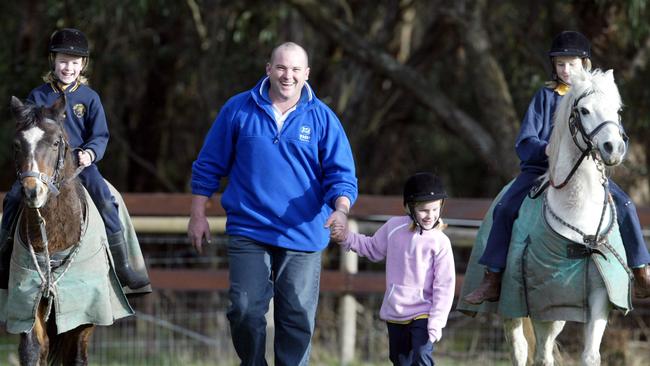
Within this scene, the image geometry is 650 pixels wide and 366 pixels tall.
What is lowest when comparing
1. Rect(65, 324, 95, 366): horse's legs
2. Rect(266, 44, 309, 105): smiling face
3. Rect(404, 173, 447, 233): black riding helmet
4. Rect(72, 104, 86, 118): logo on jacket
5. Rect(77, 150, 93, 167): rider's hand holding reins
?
Rect(65, 324, 95, 366): horse's legs

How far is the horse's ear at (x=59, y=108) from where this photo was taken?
258 inches

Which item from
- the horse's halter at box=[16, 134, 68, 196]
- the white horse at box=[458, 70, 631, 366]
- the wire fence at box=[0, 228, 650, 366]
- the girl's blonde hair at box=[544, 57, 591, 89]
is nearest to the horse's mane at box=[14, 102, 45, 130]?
the horse's halter at box=[16, 134, 68, 196]

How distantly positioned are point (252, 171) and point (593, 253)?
6.43 ft

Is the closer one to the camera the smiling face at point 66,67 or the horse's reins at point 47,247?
the horse's reins at point 47,247

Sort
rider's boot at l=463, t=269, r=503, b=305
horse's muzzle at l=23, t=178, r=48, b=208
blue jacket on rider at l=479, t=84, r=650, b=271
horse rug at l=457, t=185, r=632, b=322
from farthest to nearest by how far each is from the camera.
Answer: rider's boot at l=463, t=269, r=503, b=305 → blue jacket on rider at l=479, t=84, r=650, b=271 → horse rug at l=457, t=185, r=632, b=322 → horse's muzzle at l=23, t=178, r=48, b=208

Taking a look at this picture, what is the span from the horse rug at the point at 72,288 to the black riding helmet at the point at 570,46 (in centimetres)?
296

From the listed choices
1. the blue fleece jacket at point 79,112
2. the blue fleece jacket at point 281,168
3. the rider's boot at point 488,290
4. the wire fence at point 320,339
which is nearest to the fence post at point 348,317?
the wire fence at point 320,339

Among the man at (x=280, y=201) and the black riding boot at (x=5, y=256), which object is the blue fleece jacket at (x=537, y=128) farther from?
the black riding boot at (x=5, y=256)

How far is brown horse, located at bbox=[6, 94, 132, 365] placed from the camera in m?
6.32

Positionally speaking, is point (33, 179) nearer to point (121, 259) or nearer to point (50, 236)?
point (50, 236)

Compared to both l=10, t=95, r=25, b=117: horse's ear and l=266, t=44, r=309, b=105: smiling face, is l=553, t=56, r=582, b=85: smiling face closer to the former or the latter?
l=266, t=44, r=309, b=105: smiling face

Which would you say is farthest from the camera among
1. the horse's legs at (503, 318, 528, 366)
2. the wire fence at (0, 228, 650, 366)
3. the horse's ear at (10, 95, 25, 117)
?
the wire fence at (0, 228, 650, 366)

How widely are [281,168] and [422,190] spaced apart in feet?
2.61

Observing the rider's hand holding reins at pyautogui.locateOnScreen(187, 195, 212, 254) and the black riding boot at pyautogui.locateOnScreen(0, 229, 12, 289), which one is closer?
the rider's hand holding reins at pyautogui.locateOnScreen(187, 195, 212, 254)
